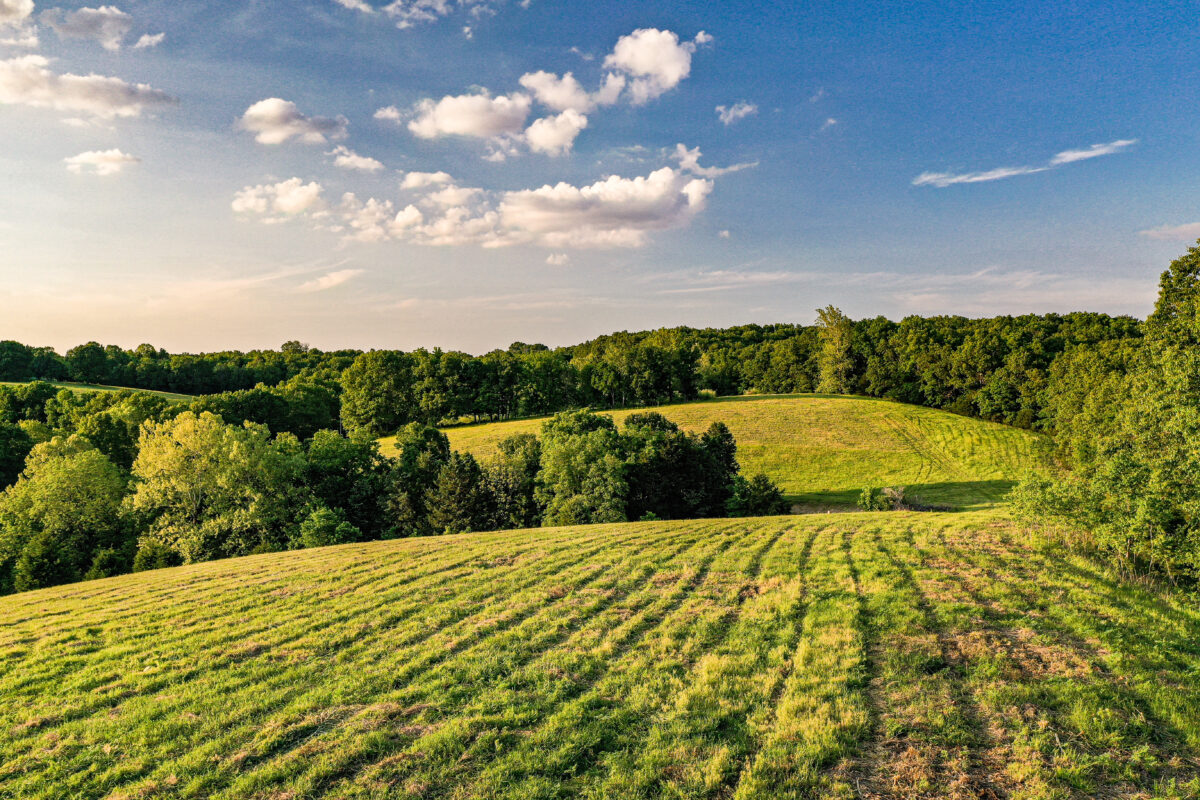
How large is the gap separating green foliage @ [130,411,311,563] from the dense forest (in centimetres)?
16

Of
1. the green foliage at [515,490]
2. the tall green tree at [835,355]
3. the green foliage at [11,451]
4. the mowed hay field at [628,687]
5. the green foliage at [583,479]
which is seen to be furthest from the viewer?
the tall green tree at [835,355]

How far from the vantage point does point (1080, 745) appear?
7.98 m

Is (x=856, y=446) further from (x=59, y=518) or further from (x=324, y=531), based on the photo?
(x=59, y=518)

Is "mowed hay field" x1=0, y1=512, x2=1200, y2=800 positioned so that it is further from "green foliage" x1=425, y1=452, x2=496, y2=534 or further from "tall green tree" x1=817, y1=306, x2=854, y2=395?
"tall green tree" x1=817, y1=306, x2=854, y2=395

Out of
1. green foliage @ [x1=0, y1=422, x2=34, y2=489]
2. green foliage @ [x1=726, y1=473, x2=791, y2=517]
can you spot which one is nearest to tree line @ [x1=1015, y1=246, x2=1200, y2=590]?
green foliage @ [x1=726, y1=473, x2=791, y2=517]

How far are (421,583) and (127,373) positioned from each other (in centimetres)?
13610

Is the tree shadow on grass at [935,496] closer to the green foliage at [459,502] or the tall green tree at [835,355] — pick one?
the green foliage at [459,502]

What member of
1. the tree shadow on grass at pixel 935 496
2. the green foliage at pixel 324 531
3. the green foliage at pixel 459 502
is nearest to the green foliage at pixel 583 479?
the green foliage at pixel 459 502

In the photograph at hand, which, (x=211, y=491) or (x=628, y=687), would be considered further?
(x=211, y=491)

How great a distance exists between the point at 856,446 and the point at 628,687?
69.9 m

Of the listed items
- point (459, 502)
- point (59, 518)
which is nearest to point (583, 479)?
point (459, 502)

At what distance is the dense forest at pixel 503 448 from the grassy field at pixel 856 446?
8371 mm

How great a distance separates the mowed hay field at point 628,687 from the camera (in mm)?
7645

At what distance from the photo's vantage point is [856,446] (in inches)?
2798
